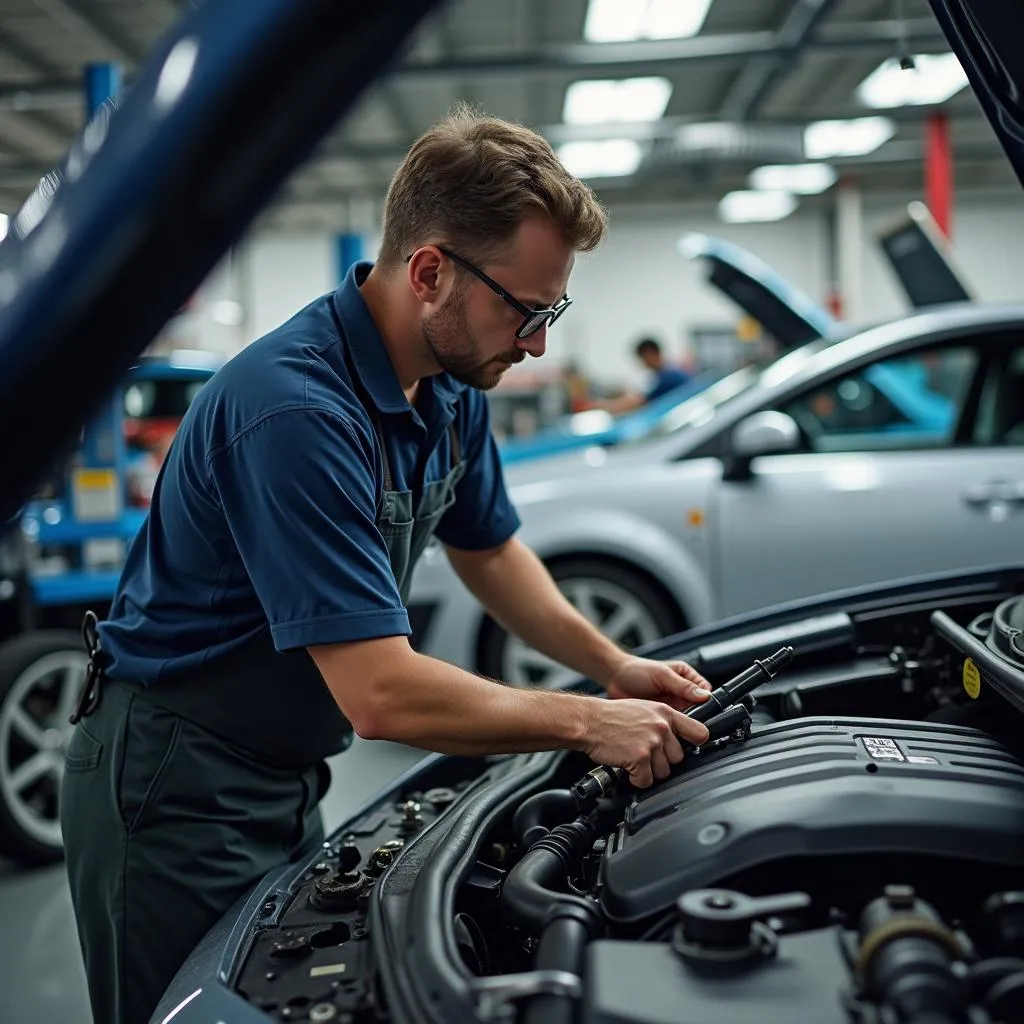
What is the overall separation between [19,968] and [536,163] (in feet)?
7.44

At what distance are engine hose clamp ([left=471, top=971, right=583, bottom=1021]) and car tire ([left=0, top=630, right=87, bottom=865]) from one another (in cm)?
249

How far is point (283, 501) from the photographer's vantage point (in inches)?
53.1

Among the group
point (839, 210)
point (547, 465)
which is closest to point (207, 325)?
point (839, 210)

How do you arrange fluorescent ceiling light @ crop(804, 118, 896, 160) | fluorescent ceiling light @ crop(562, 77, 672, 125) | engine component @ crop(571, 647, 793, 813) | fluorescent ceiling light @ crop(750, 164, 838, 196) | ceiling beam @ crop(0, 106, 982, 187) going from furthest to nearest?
1. fluorescent ceiling light @ crop(750, 164, 838, 196)
2. fluorescent ceiling light @ crop(804, 118, 896, 160)
3. ceiling beam @ crop(0, 106, 982, 187)
4. fluorescent ceiling light @ crop(562, 77, 672, 125)
5. engine component @ crop(571, 647, 793, 813)

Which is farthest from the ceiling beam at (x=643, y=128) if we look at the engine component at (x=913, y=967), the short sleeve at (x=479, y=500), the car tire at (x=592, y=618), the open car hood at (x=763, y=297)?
the engine component at (x=913, y=967)

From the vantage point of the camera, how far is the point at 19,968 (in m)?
2.60

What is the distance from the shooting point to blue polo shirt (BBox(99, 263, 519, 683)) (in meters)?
1.35

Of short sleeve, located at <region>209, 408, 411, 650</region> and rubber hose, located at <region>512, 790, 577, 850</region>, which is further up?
short sleeve, located at <region>209, 408, 411, 650</region>

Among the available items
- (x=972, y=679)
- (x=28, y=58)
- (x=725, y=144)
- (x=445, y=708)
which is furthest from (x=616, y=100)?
(x=445, y=708)

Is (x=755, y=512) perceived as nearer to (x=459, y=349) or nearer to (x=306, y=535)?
(x=459, y=349)

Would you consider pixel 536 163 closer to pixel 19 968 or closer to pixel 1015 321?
pixel 19 968

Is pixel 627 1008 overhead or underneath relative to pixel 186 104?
underneath

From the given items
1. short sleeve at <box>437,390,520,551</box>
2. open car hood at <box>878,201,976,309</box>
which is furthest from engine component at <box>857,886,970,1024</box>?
open car hood at <box>878,201,976,309</box>

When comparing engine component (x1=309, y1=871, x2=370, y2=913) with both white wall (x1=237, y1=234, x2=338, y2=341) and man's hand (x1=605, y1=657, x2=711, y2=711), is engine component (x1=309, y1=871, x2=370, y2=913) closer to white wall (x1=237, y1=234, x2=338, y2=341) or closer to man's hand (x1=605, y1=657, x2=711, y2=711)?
man's hand (x1=605, y1=657, x2=711, y2=711)
